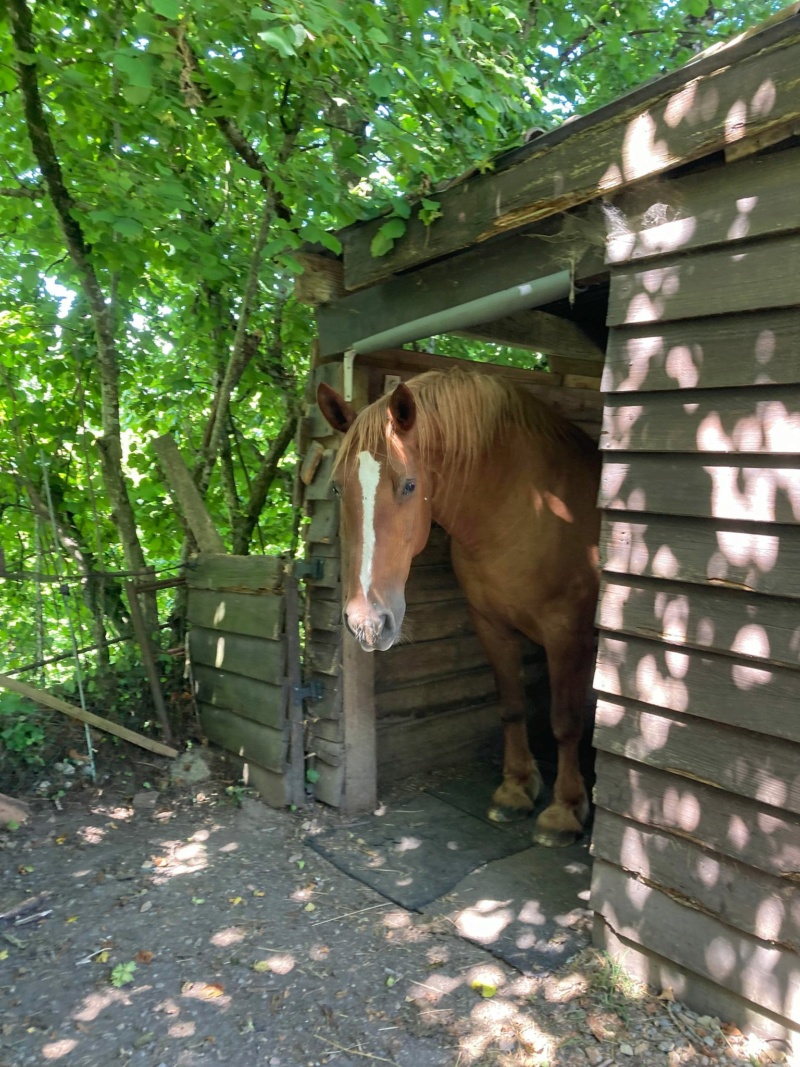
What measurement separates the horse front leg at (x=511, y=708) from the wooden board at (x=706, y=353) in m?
→ 1.72

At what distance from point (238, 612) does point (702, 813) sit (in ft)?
8.35

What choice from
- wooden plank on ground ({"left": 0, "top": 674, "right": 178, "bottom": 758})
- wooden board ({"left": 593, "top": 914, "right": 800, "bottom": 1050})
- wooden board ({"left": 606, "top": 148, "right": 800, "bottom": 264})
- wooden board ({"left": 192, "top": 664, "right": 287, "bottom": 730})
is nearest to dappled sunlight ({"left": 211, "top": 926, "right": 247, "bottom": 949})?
wooden board ({"left": 192, "top": 664, "right": 287, "bottom": 730})

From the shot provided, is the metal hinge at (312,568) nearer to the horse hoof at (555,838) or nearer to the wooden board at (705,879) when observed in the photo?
the horse hoof at (555,838)

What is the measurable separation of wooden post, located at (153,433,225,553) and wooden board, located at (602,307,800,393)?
9.00 feet

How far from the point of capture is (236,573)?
12.3 ft

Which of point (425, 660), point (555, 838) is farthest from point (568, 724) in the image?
point (425, 660)

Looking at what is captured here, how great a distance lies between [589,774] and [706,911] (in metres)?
2.12

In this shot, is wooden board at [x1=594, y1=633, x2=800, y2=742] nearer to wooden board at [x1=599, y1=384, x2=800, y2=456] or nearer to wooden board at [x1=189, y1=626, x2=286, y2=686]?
wooden board at [x1=599, y1=384, x2=800, y2=456]

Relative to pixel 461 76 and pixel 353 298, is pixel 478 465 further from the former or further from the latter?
pixel 461 76

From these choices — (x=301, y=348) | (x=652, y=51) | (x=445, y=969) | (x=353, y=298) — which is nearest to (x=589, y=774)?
(x=445, y=969)

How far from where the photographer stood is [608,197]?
2232 millimetres

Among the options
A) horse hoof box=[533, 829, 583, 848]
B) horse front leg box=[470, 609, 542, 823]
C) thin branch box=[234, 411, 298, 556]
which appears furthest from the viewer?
thin branch box=[234, 411, 298, 556]

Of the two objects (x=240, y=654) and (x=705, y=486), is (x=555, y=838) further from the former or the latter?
(x=705, y=486)

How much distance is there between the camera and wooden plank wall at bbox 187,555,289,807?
349cm
